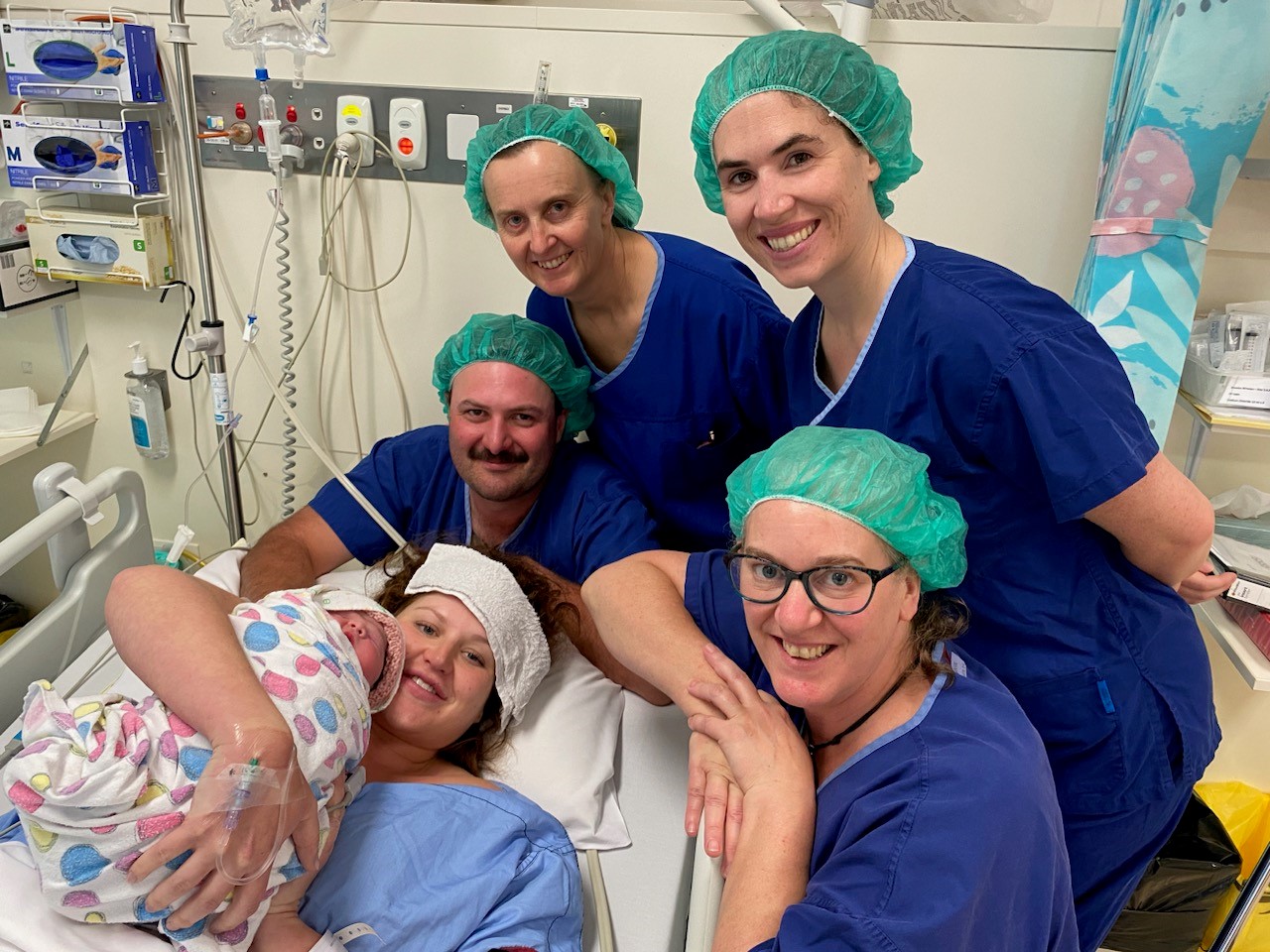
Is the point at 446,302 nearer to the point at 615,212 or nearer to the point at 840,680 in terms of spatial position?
the point at 615,212

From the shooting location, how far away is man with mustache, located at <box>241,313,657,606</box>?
1777mm

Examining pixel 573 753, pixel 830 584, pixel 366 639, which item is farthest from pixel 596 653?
pixel 830 584

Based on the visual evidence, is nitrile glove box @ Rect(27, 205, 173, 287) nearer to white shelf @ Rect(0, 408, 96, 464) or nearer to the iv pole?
the iv pole

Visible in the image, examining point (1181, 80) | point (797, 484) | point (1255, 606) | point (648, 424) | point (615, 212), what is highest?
point (1181, 80)

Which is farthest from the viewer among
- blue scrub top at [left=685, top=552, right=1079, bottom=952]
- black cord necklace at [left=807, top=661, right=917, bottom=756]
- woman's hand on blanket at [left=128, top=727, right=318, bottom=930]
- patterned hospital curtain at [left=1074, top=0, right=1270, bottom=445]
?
patterned hospital curtain at [left=1074, top=0, right=1270, bottom=445]

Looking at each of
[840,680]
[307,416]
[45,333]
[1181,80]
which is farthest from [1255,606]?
[45,333]

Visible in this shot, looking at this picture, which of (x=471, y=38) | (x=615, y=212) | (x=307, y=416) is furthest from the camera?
(x=307, y=416)

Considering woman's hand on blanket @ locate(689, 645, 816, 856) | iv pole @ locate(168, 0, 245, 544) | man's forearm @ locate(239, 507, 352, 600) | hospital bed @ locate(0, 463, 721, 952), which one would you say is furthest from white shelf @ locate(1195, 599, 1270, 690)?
iv pole @ locate(168, 0, 245, 544)

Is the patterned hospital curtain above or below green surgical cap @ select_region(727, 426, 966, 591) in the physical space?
above

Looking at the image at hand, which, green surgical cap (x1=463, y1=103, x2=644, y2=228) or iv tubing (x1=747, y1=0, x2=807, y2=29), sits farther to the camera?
iv tubing (x1=747, y1=0, x2=807, y2=29)

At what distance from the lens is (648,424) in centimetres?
181

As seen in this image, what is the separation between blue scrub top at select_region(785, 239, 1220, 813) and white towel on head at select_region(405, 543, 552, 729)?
2.09 feet

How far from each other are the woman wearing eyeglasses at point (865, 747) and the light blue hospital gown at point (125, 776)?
0.51m

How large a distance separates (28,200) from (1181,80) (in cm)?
273
